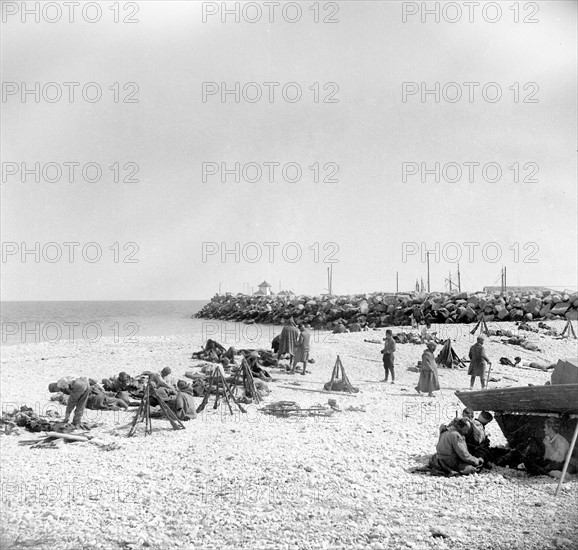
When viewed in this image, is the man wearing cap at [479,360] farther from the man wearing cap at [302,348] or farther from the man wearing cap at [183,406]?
the man wearing cap at [183,406]

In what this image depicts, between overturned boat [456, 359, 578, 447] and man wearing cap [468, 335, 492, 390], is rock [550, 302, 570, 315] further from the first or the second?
overturned boat [456, 359, 578, 447]

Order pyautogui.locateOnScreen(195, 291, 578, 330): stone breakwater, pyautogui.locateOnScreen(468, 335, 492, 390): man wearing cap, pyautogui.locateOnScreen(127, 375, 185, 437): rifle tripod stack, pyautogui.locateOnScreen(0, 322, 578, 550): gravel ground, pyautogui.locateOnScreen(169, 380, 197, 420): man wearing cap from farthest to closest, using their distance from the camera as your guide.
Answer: pyautogui.locateOnScreen(195, 291, 578, 330): stone breakwater < pyautogui.locateOnScreen(468, 335, 492, 390): man wearing cap < pyautogui.locateOnScreen(169, 380, 197, 420): man wearing cap < pyautogui.locateOnScreen(127, 375, 185, 437): rifle tripod stack < pyautogui.locateOnScreen(0, 322, 578, 550): gravel ground

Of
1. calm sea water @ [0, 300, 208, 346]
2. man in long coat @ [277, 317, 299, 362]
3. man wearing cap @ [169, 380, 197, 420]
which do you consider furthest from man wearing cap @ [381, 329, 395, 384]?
calm sea water @ [0, 300, 208, 346]

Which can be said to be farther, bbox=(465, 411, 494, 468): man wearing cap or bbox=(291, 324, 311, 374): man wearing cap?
bbox=(291, 324, 311, 374): man wearing cap

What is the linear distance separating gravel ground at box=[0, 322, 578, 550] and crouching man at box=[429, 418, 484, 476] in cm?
21

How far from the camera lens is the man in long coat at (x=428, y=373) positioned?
14.9 metres

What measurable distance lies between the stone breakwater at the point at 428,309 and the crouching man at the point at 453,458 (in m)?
22.7

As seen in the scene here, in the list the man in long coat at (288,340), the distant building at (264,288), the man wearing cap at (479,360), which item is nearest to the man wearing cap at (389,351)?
the man wearing cap at (479,360)

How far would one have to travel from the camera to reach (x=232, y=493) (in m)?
7.66

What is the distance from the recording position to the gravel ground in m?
6.31

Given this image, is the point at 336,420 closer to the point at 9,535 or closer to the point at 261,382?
the point at 261,382

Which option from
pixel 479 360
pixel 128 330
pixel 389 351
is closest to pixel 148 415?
pixel 389 351

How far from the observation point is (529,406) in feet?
28.9

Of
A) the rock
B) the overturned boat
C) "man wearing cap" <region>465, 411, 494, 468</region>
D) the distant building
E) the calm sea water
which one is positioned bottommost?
the calm sea water
